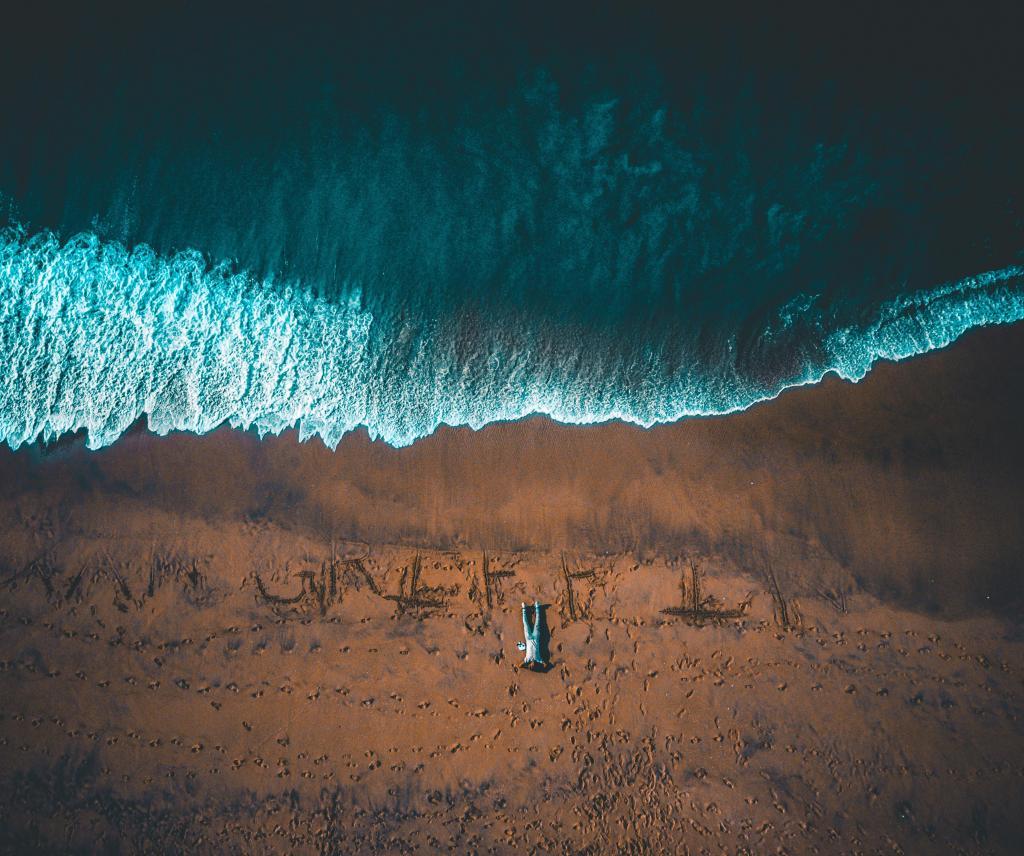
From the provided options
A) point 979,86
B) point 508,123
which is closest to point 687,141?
point 508,123

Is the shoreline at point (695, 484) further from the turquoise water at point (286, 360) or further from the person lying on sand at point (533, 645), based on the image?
the person lying on sand at point (533, 645)

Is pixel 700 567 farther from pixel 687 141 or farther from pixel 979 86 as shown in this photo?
pixel 979 86

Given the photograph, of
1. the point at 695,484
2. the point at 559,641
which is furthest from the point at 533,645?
the point at 695,484

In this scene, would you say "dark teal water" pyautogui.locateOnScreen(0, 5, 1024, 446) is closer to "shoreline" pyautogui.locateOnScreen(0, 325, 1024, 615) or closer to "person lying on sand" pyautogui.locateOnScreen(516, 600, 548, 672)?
"shoreline" pyautogui.locateOnScreen(0, 325, 1024, 615)

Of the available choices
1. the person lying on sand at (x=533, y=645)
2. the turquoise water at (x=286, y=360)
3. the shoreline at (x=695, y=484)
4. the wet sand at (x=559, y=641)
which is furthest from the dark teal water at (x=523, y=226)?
the person lying on sand at (x=533, y=645)

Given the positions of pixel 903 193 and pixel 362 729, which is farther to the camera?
pixel 903 193

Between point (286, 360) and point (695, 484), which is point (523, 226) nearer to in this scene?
point (286, 360)
